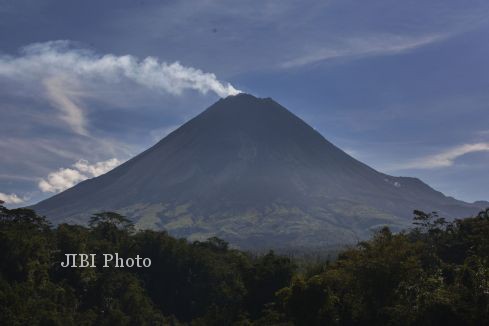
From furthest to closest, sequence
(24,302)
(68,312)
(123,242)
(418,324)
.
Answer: (123,242)
(68,312)
(24,302)
(418,324)

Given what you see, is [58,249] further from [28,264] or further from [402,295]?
[402,295]

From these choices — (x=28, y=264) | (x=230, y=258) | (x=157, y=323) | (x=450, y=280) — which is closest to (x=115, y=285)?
(x=157, y=323)

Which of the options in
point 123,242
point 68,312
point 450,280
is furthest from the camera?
point 123,242

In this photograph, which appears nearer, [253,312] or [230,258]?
[253,312]

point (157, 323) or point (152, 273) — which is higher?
point (152, 273)

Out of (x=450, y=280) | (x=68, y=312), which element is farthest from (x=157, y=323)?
(x=450, y=280)

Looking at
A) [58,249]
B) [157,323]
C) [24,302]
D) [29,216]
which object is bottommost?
[157,323]
